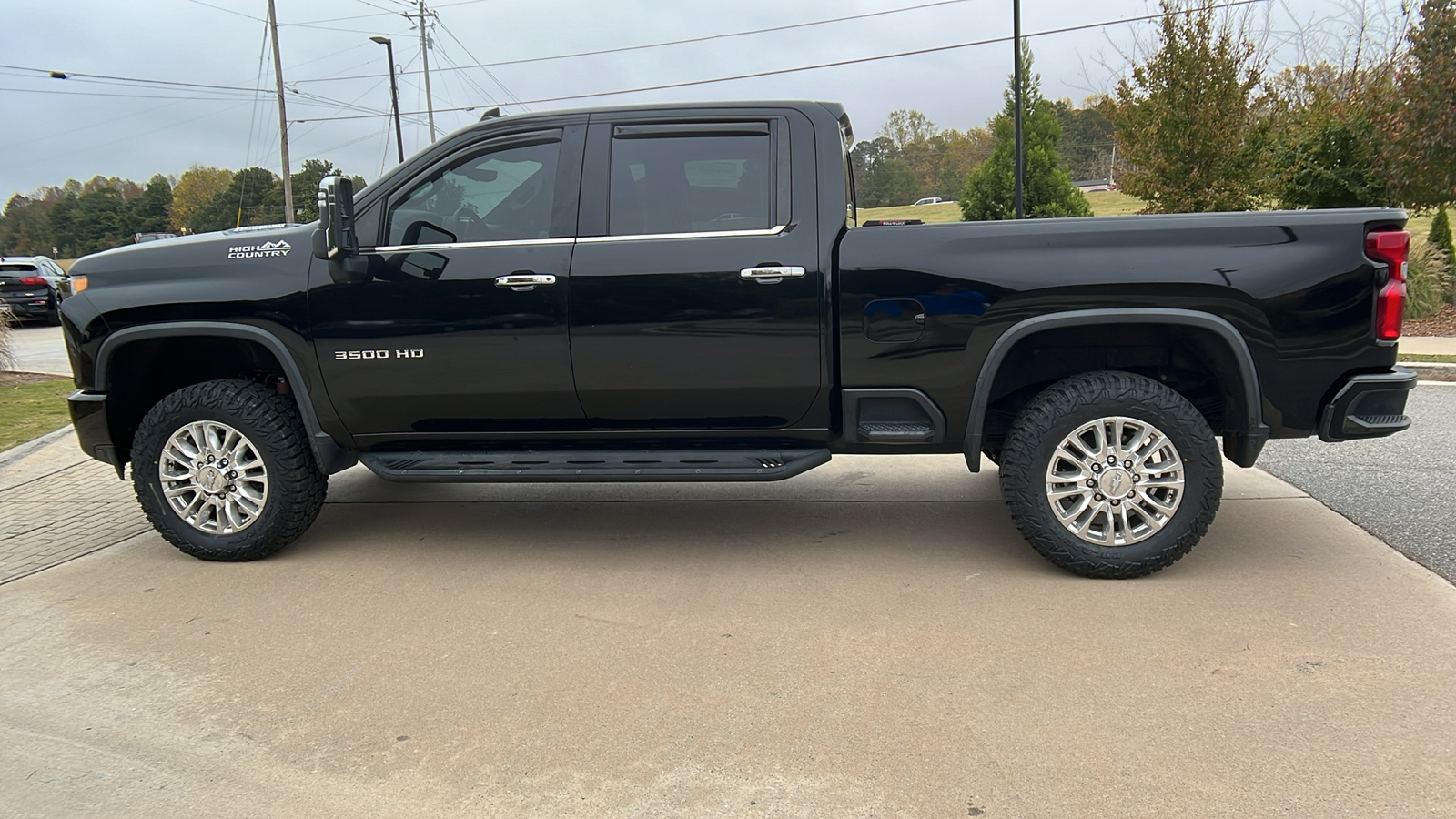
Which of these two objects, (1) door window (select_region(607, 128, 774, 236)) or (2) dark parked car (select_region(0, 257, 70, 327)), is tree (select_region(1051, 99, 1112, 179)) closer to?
(2) dark parked car (select_region(0, 257, 70, 327))

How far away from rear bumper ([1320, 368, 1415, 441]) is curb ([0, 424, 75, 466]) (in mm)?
8279

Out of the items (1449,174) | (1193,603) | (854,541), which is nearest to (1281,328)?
(1193,603)

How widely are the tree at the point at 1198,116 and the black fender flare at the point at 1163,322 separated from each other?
13772mm

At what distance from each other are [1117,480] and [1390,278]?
4.35 ft

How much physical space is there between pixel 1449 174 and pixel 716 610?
13.7 m

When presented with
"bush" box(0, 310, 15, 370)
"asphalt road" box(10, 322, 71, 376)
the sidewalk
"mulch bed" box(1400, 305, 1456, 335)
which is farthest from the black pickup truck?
"mulch bed" box(1400, 305, 1456, 335)

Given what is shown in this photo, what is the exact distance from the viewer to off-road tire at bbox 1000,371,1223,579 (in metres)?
4.12

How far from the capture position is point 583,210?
449 cm

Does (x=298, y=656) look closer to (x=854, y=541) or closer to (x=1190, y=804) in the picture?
(x=854, y=541)

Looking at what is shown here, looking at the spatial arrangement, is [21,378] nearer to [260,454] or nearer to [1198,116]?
[260,454]

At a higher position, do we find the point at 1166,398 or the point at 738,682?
the point at 1166,398

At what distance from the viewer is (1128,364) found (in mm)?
4496

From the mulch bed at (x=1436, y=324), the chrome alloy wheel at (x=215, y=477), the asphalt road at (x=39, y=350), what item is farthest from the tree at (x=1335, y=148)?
the asphalt road at (x=39, y=350)

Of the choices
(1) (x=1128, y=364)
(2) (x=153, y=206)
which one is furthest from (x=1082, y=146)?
(2) (x=153, y=206)
